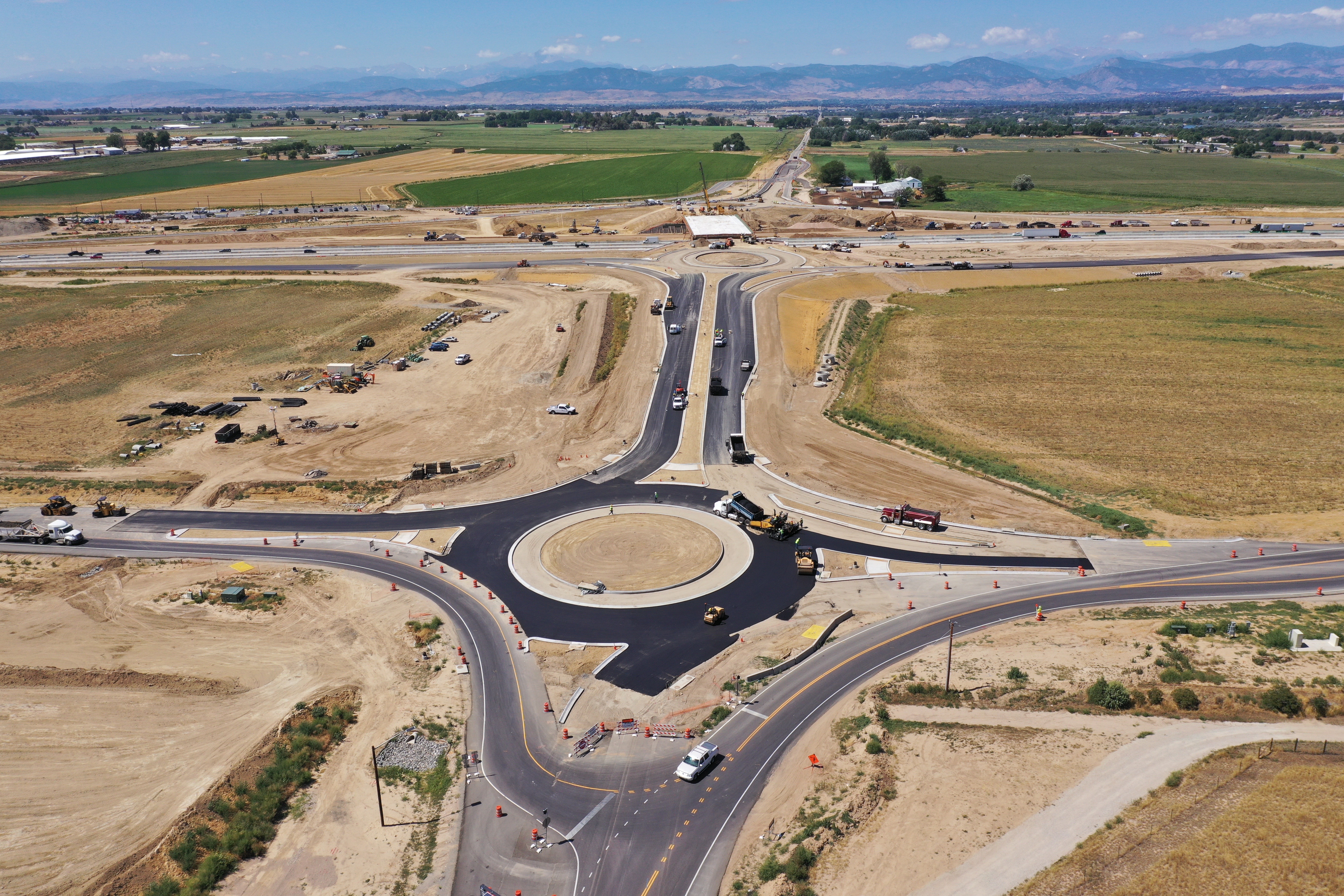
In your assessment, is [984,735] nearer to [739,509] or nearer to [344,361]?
[739,509]

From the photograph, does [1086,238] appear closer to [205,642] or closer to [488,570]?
[488,570]

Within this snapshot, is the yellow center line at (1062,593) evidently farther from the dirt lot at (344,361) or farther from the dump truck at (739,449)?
the dirt lot at (344,361)

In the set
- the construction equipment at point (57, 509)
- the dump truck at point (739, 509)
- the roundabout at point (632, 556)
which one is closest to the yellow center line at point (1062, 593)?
the roundabout at point (632, 556)

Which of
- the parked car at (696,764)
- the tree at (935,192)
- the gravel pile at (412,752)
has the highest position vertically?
the tree at (935,192)

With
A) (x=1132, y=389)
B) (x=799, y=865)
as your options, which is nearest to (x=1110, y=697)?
(x=799, y=865)

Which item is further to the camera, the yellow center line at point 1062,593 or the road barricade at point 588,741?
the yellow center line at point 1062,593

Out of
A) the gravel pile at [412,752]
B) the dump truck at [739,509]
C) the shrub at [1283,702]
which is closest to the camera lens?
the shrub at [1283,702]

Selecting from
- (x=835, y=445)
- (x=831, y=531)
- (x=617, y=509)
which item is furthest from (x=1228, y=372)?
(x=617, y=509)
